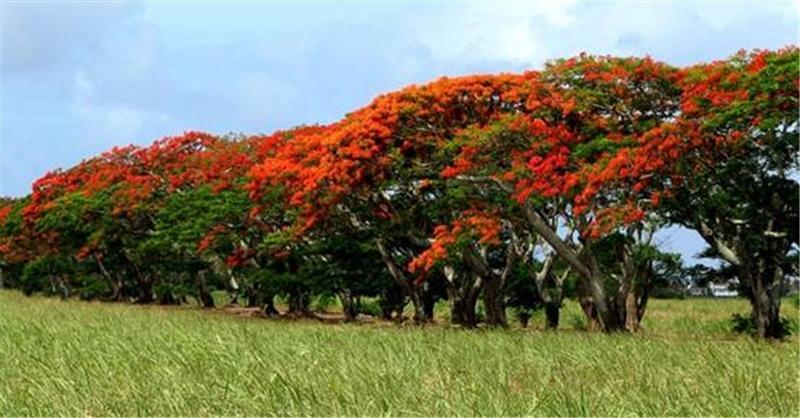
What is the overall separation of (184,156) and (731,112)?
22752 mm

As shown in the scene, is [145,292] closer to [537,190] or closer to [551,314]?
[551,314]

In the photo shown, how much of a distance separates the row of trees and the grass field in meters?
5.80

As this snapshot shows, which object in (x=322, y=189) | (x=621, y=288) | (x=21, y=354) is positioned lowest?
(x=21, y=354)

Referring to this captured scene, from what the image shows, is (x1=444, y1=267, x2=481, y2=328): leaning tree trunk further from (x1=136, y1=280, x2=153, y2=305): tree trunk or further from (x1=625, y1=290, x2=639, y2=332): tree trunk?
Result: (x1=136, y1=280, x2=153, y2=305): tree trunk

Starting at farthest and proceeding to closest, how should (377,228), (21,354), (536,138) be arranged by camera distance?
1. (377,228)
2. (536,138)
3. (21,354)

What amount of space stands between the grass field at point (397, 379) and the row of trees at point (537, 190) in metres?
5.80

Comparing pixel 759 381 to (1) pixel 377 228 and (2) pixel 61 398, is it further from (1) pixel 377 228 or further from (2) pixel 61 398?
(1) pixel 377 228

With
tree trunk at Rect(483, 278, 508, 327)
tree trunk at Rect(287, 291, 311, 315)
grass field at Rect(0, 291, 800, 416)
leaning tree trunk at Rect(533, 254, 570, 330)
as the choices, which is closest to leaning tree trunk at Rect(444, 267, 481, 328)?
tree trunk at Rect(483, 278, 508, 327)

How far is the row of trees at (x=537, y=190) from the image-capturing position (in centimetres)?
1628

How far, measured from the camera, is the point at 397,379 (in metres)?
7.32

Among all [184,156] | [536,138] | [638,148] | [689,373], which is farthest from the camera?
[184,156]

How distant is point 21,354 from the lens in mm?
10375

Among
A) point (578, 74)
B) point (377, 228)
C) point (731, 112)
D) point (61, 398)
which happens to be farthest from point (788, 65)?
point (61, 398)

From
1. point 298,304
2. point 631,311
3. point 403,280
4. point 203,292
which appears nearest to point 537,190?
point 631,311
